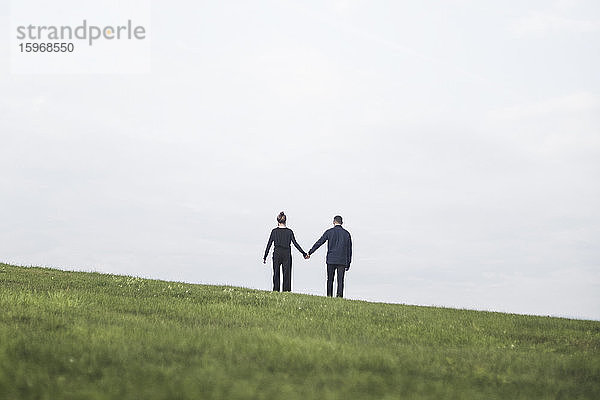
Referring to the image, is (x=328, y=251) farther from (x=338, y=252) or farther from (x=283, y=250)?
(x=283, y=250)

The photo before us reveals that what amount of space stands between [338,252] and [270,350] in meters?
13.7

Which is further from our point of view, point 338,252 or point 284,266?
point 284,266

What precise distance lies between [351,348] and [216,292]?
984 centimetres

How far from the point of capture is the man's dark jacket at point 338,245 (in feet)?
81.8

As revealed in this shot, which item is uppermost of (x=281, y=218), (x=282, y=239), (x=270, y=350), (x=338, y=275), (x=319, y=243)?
(x=281, y=218)

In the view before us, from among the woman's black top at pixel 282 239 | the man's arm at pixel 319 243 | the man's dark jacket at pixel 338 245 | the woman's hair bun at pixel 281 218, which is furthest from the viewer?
the woman's hair bun at pixel 281 218

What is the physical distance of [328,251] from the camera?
2528cm

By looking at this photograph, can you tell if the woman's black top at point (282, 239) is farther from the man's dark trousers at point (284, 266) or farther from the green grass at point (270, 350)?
the green grass at point (270, 350)

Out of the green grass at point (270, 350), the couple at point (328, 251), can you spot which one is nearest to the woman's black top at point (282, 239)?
the couple at point (328, 251)

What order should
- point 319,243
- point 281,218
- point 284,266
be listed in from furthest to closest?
point 284,266 → point 281,218 → point 319,243

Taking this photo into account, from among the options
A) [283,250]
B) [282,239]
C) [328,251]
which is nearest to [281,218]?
[282,239]

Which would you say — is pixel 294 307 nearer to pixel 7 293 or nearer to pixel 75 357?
pixel 7 293

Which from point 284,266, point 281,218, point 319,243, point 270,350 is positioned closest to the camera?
point 270,350

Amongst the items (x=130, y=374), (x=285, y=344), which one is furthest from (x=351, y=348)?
(x=130, y=374)
